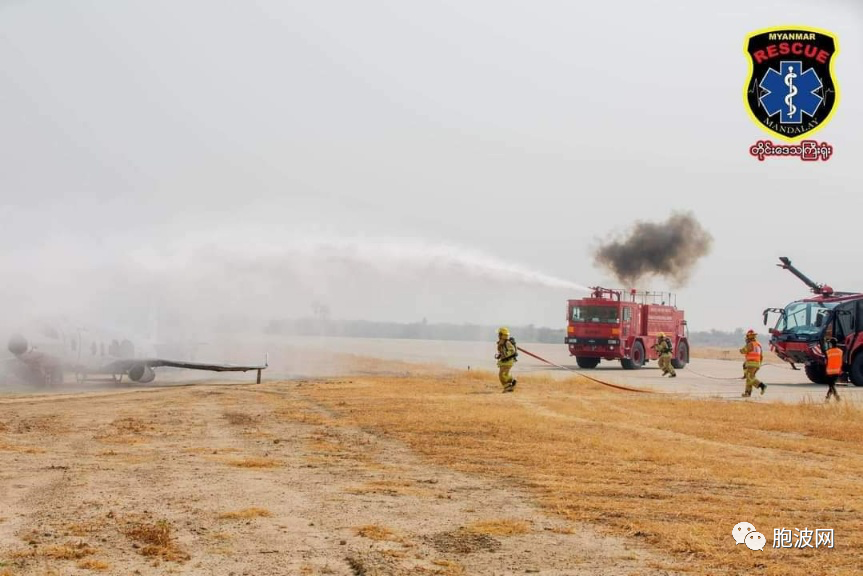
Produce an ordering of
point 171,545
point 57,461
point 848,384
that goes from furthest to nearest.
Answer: point 848,384, point 57,461, point 171,545

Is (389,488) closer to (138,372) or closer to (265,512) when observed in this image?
(265,512)

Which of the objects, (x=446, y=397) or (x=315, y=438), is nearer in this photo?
(x=315, y=438)

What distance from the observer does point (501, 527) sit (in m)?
9.18

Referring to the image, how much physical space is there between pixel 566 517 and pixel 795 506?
2749mm

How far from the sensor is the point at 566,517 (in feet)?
31.7

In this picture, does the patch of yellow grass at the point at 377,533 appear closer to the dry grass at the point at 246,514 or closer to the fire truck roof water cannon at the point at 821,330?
the dry grass at the point at 246,514

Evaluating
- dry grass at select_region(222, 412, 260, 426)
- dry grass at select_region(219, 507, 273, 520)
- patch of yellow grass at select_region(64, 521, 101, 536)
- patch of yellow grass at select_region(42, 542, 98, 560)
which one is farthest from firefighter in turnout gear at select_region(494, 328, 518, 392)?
patch of yellow grass at select_region(42, 542, 98, 560)

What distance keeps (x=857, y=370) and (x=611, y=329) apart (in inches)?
384

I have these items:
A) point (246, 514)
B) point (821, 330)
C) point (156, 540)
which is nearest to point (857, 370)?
point (821, 330)

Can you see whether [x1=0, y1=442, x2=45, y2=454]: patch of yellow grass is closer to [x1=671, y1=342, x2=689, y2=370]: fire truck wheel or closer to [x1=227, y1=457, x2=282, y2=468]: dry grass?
[x1=227, y1=457, x2=282, y2=468]: dry grass

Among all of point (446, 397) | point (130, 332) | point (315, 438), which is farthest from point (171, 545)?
point (130, 332)

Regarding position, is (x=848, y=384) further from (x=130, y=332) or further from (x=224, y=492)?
(x=224, y=492)

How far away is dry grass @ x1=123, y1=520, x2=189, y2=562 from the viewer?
26.0ft

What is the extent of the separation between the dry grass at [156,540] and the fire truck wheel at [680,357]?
1474 inches
